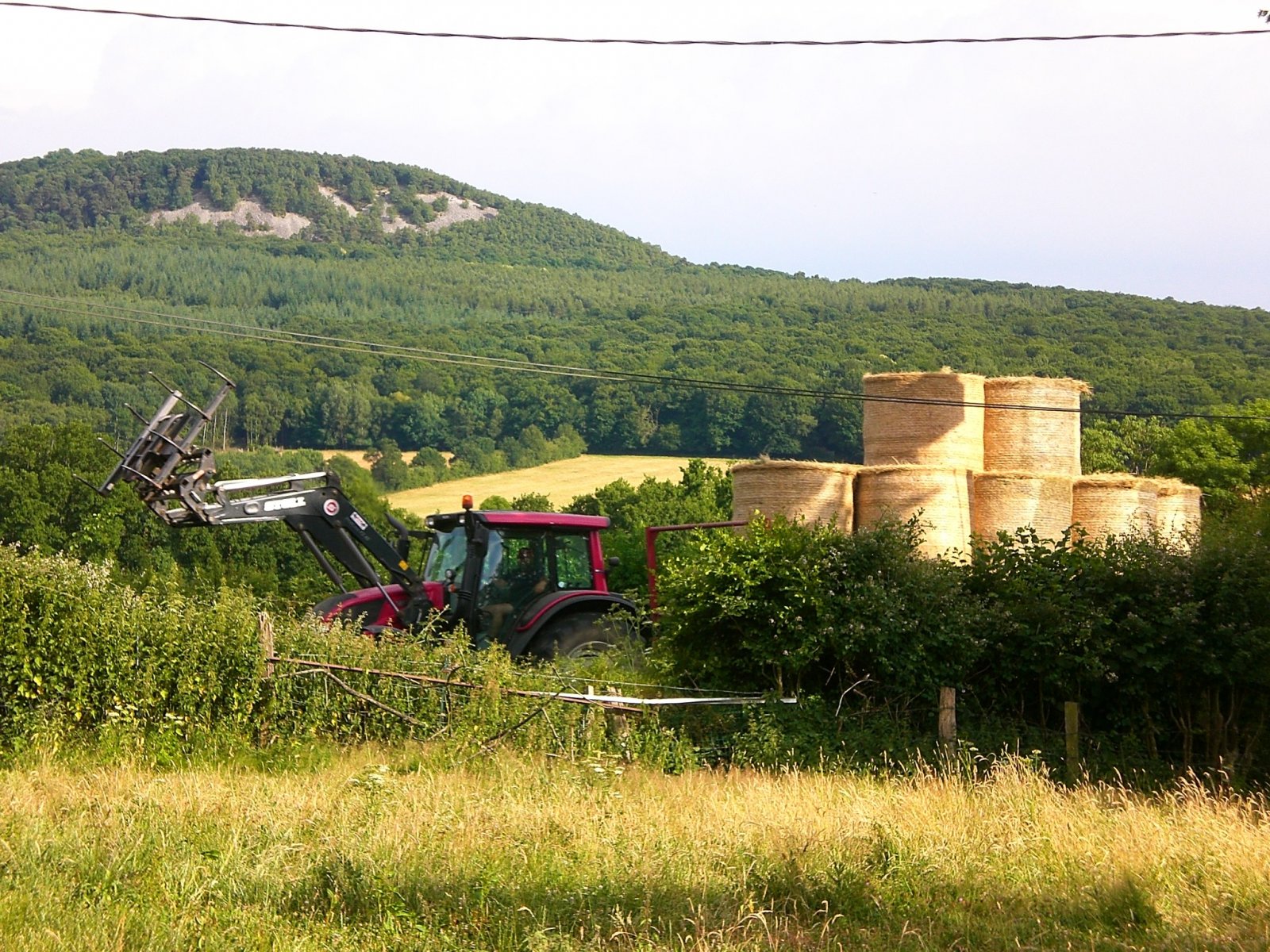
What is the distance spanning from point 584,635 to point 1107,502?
24.5 ft

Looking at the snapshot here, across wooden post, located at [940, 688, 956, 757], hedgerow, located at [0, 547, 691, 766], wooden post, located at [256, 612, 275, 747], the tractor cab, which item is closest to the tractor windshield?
the tractor cab

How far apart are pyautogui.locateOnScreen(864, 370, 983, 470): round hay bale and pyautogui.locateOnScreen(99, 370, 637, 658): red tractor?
449 centimetres

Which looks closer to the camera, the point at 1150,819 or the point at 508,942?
the point at 508,942

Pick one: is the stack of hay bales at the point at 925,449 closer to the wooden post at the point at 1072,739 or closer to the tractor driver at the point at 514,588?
the tractor driver at the point at 514,588

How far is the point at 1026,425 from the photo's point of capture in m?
17.8

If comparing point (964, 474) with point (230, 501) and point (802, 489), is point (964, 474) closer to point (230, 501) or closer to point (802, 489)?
point (802, 489)

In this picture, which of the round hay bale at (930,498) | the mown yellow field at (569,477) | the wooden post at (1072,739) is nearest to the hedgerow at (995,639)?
the wooden post at (1072,739)

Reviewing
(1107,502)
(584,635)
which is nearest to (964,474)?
(1107,502)

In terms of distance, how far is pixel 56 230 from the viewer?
348ft

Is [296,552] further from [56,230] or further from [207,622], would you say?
[56,230]

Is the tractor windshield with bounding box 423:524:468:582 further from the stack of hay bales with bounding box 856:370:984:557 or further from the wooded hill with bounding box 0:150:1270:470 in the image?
the wooded hill with bounding box 0:150:1270:470

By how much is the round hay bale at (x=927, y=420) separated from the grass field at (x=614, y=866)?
8.58 metres

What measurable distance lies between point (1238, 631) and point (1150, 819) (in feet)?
12.6

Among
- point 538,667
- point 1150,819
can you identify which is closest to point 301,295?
point 538,667
